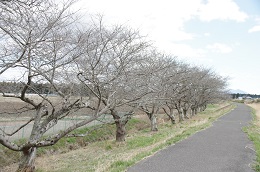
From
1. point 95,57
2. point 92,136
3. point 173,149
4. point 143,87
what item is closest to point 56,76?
point 95,57

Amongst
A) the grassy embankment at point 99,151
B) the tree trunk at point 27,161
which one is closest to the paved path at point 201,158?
the grassy embankment at point 99,151

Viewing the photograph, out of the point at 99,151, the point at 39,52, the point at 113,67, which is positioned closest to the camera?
the point at 39,52

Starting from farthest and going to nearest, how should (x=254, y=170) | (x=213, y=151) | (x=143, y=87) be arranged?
(x=143, y=87), (x=213, y=151), (x=254, y=170)

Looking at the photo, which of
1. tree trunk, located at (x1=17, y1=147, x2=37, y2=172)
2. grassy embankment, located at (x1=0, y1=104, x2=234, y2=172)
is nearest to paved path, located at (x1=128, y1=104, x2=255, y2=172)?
grassy embankment, located at (x1=0, y1=104, x2=234, y2=172)

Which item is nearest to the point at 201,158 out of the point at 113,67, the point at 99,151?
the point at 113,67

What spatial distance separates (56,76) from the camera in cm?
984

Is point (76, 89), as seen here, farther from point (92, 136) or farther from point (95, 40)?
point (92, 136)

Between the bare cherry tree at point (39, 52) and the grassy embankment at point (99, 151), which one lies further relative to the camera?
the grassy embankment at point (99, 151)

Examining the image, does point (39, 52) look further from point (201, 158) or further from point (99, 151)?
point (99, 151)

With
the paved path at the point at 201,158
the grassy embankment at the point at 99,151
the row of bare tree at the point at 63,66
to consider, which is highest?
the row of bare tree at the point at 63,66

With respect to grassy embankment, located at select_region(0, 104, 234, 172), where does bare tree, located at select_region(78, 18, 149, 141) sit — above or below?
above

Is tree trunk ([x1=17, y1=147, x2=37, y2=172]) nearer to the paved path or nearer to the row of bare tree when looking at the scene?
the row of bare tree

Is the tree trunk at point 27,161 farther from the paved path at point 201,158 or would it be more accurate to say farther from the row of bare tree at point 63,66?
the paved path at point 201,158

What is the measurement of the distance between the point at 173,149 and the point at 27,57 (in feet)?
17.7
